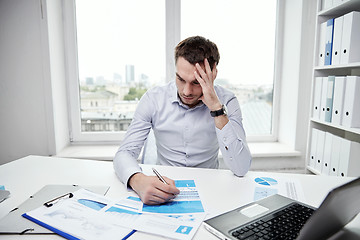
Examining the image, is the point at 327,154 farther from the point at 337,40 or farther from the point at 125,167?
the point at 125,167

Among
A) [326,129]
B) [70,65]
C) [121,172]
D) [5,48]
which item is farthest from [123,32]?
[326,129]

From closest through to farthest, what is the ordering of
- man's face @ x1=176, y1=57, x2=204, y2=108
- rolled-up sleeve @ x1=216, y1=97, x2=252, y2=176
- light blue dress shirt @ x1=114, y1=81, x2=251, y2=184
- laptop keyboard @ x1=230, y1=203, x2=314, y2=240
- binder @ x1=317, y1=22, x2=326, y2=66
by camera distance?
laptop keyboard @ x1=230, y1=203, x2=314, y2=240 < rolled-up sleeve @ x1=216, y1=97, x2=252, y2=176 < man's face @ x1=176, y1=57, x2=204, y2=108 < light blue dress shirt @ x1=114, y1=81, x2=251, y2=184 < binder @ x1=317, y1=22, x2=326, y2=66

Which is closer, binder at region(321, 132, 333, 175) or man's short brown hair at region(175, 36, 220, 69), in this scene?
man's short brown hair at region(175, 36, 220, 69)

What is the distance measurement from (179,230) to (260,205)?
29 centimetres

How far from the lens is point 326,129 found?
2129 millimetres

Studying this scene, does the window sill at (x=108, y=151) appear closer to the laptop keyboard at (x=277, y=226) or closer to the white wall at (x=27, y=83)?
the white wall at (x=27, y=83)

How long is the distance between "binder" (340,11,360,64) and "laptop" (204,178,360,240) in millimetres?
1232

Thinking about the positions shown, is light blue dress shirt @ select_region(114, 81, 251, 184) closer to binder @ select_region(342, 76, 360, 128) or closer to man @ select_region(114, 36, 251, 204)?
man @ select_region(114, 36, 251, 204)

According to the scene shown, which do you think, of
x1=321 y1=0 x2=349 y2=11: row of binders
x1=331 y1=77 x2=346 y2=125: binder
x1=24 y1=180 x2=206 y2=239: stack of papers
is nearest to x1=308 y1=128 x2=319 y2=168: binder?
x1=331 y1=77 x2=346 y2=125: binder

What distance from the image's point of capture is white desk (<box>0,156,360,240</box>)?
91cm

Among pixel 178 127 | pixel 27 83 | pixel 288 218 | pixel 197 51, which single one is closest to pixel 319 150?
pixel 178 127

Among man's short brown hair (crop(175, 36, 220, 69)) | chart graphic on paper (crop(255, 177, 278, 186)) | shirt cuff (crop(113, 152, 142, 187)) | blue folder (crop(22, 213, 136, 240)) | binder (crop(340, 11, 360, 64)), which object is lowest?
chart graphic on paper (crop(255, 177, 278, 186))

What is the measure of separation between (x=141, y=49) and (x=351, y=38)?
166cm

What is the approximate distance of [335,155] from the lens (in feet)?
5.88
